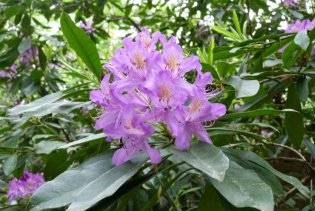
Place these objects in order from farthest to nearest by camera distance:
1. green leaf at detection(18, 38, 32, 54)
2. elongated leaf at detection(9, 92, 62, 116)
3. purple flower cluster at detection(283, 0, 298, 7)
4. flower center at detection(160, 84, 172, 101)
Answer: purple flower cluster at detection(283, 0, 298, 7), green leaf at detection(18, 38, 32, 54), elongated leaf at detection(9, 92, 62, 116), flower center at detection(160, 84, 172, 101)

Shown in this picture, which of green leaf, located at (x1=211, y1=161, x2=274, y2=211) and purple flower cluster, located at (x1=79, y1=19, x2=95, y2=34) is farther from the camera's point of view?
purple flower cluster, located at (x1=79, y1=19, x2=95, y2=34)

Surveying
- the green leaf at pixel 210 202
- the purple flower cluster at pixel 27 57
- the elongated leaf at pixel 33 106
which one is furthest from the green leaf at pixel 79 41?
the purple flower cluster at pixel 27 57

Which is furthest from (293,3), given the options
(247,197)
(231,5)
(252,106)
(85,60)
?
(247,197)

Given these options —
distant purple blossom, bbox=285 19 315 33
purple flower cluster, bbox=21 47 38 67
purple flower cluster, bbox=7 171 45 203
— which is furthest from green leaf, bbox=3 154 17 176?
purple flower cluster, bbox=21 47 38 67

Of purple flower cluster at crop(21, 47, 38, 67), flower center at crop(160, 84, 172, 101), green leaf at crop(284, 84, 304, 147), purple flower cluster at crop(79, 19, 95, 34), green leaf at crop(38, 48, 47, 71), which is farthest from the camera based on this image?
purple flower cluster at crop(79, 19, 95, 34)

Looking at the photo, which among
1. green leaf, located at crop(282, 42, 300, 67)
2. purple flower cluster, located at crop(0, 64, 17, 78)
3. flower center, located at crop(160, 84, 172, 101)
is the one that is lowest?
purple flower cluster, located at crop(0, 64, 17, 78)

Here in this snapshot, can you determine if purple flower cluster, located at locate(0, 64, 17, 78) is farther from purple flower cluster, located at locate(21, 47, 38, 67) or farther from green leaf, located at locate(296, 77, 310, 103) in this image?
green leaf, located at locate(296, 77, 310, 103)
